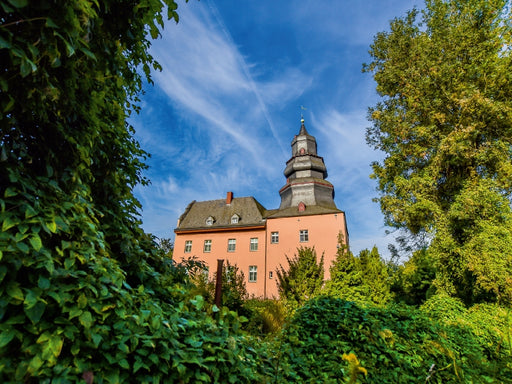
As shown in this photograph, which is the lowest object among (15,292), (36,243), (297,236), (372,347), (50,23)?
(372,347)

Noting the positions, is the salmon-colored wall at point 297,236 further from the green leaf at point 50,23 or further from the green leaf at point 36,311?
the green leaf at point 50,23

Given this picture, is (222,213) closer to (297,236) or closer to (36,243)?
(297,236)

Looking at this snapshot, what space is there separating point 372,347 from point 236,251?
85.0 feet

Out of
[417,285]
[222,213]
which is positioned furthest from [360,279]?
[222,213]

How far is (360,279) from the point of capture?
9906mm

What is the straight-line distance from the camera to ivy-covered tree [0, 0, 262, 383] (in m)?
1.48

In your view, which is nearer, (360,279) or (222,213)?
(360,279)

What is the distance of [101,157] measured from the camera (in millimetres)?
3021

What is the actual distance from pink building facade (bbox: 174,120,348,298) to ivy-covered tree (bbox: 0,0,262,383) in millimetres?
24590

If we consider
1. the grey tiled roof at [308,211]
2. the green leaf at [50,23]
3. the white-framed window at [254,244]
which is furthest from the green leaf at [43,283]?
the white-framed window at [254,244]

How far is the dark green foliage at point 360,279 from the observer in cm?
948

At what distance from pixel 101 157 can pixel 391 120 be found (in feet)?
45.2

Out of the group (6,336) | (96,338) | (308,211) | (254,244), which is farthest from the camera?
(254,244)

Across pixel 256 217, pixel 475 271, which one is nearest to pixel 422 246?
pixel 475 271
